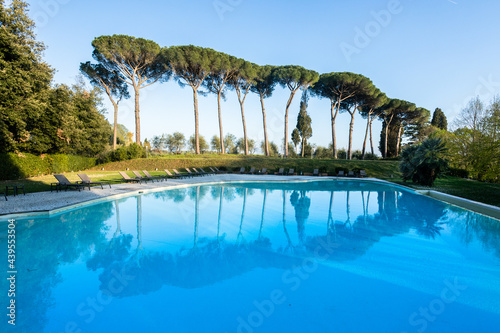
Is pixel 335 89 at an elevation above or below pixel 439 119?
above

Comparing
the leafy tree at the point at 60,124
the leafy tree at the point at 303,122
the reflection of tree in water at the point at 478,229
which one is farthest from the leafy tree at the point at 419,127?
the leafy tree at the point at 60,124

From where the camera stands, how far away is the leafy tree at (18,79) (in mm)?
11031

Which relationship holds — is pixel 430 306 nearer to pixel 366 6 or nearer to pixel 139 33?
pixel 366 6

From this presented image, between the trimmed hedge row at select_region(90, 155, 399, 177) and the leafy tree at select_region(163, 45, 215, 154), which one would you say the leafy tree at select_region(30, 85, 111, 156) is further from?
the leafy tree at select_region(163, 45, 215, 154)

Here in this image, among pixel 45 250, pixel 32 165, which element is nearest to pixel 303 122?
pixel 32 165

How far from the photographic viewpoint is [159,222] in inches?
244

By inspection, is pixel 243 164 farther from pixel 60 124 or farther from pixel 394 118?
pixel 394 118

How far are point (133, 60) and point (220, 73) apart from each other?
9248mm

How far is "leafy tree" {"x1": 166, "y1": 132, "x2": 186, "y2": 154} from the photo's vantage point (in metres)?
62.5

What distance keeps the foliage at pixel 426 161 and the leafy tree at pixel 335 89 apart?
1369 cm

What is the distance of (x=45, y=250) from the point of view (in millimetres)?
4348

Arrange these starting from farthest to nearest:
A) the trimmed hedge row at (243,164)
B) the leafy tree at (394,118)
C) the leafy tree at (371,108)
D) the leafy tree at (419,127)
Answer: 1. the leafy tree at (419,127)
2. the leafy tree at (394,118)
3. the leafy tree at (371,108)
4. the trimmed hedge row at (243,164)

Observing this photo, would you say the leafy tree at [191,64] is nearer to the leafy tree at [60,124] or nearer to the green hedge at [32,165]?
the leafy tree at [60,124]

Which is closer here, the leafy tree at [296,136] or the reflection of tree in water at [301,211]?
the reflection of tree in water at [301,211]
